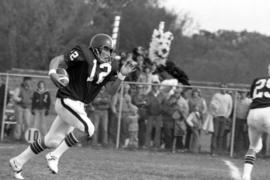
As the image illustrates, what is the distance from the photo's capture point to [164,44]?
21266 mm

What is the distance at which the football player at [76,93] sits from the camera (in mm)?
8883

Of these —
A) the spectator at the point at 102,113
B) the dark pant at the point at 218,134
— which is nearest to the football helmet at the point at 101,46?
the spectator at the point at 102,113

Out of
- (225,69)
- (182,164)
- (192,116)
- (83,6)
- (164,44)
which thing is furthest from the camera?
(83,6)

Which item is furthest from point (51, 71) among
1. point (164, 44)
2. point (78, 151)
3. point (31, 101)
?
point (164, 44)

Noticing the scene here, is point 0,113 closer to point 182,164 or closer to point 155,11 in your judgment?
point 182,164

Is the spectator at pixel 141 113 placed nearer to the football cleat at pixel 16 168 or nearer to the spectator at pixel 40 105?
the spectator at pixel 40 105

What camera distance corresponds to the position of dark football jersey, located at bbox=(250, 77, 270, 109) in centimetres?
1116

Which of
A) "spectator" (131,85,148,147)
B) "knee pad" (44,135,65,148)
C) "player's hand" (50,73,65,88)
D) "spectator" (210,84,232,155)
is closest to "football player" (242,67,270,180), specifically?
"knee pad" (44,135,65,148)

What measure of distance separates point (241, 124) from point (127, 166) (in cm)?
578

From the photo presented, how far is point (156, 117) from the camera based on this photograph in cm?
1730

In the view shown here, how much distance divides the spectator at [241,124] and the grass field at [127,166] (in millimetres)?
1129

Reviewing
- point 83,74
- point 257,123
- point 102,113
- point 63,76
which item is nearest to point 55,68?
point 63,76

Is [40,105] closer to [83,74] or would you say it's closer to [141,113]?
[141,113]

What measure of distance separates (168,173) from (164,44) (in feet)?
33.5
